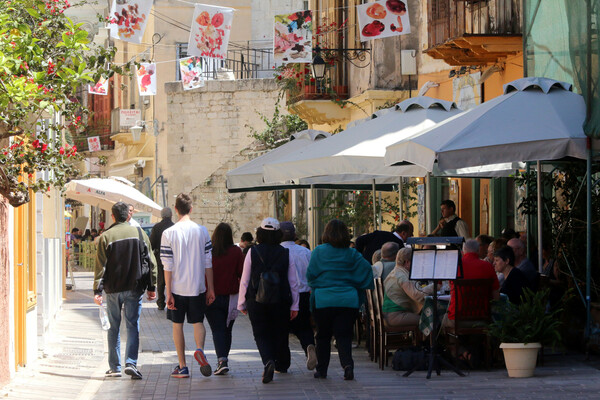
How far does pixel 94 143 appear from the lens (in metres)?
47.2

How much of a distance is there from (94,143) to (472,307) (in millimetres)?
38544

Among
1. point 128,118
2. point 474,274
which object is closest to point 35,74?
point 474,274

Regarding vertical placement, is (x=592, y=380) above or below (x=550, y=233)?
below

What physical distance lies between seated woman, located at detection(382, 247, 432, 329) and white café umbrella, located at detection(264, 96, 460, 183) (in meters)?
2.20

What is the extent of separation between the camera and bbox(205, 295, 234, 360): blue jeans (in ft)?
35.3

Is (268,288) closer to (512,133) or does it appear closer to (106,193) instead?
(512,133)

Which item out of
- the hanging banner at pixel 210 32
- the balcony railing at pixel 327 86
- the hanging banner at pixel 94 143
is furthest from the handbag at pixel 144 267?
the hanging banner at pixel 94 143

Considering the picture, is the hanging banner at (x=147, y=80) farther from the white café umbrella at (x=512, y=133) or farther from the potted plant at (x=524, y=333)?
the potted plant at (x=524, y=333)

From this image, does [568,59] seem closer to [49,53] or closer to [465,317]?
[465,317]

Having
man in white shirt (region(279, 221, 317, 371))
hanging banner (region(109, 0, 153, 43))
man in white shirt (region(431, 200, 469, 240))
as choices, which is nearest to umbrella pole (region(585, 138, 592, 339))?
man in white shirt (region(279, 221, 317, 371))

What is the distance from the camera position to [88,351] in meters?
14.0

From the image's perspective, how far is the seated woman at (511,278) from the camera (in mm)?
→ 10852

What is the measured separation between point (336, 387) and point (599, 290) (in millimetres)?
3300

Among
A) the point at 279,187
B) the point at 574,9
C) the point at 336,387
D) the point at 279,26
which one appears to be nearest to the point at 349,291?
the point at 336,387
